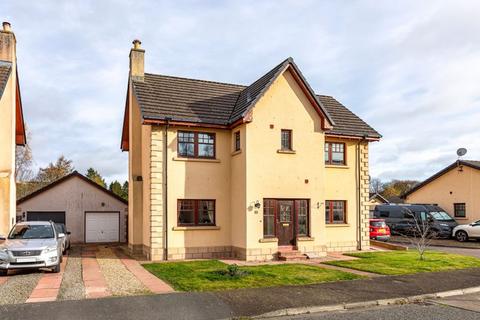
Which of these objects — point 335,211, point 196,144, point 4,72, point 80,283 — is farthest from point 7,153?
point 335,211

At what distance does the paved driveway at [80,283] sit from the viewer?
1157 cm

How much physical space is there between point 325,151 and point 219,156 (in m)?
5.66

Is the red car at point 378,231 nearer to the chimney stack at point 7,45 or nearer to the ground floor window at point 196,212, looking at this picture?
the ground floor window at point 196,212

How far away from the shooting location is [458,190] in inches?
1395

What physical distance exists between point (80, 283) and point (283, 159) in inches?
393

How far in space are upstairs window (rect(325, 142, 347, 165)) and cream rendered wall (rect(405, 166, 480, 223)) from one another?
53.8ft

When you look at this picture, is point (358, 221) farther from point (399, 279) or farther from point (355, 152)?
point (399, 279)

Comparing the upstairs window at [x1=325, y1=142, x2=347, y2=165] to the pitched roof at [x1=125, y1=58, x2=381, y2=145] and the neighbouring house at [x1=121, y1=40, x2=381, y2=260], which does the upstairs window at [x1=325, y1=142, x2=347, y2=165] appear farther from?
the neighbouring house at [x1=121, y1=40, x2=381, y2=260]

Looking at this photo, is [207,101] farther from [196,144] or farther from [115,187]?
[115,187]

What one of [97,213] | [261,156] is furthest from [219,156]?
Answer: [97,213]

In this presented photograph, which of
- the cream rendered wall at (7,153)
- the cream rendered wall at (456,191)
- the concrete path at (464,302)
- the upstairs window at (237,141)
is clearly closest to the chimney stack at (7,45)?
the cream rendered wall at (7,153)

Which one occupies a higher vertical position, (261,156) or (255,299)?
(261,156)

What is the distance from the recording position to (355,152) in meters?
23.4

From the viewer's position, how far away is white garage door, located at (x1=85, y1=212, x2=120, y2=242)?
30305mm
